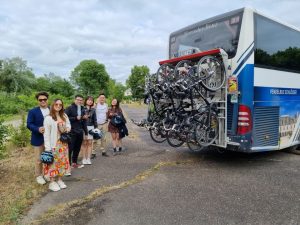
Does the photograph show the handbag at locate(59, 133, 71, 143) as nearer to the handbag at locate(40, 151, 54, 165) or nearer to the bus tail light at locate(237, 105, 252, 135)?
the handbag at locate(40, 151, 54, 165)

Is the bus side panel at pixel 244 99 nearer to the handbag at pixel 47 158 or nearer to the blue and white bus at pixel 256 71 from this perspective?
the blue and white bus at pixel 256 71

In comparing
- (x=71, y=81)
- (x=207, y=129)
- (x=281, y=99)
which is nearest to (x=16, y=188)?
(x=207, y=129)

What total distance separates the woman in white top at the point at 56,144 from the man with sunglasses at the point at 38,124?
32 centimetres

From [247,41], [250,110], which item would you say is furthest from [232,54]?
[250,110]

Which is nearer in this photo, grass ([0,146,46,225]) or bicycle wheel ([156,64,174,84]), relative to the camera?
grass ([0,146,46,225])

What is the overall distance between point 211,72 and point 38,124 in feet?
11.6

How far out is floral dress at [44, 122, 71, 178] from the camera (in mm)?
4969

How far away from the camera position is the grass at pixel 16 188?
4.02 meters

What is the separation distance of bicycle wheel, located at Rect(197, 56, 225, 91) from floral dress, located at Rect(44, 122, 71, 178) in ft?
9.49

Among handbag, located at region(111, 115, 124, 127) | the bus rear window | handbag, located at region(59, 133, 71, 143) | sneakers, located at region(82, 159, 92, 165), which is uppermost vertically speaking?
the bus rear window

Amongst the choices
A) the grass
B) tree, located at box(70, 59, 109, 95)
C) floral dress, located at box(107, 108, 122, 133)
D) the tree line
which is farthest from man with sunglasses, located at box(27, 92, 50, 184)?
tree, located at box(70, 59, 109, 95)

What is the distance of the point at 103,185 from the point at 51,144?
3.97 ft

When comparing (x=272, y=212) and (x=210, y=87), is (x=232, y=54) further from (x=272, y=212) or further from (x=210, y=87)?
(x=272, y=212)

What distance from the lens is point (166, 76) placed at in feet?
20.0
